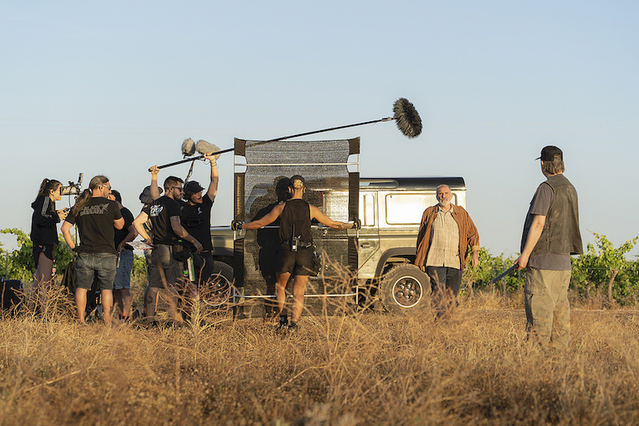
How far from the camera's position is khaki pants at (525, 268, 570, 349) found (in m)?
6.99

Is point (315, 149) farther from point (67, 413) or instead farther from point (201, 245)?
point (67, 413)

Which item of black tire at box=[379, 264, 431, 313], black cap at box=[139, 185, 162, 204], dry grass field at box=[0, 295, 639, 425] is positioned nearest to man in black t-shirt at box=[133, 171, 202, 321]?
black cap at box=[139, 185, 162, 204]

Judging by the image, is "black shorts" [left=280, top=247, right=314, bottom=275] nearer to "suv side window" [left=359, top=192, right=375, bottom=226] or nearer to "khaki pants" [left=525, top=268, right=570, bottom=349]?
"khaki pants" [left=525, top=268, right=570, bottom=349]

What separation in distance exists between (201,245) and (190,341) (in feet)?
7.83

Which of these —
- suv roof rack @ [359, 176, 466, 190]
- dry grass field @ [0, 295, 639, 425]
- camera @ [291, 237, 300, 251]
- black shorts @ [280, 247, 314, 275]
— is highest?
suv roof rack @ [359, 176, 466, 190]

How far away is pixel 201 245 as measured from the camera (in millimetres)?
9727

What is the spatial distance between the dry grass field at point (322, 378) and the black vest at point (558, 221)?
0.91 metres

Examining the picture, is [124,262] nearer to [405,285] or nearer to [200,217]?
[200,217]

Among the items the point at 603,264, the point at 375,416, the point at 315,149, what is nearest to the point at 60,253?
the point at 315,149

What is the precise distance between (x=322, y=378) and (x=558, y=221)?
2655mm

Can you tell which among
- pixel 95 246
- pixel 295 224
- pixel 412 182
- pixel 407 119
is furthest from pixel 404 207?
pixel 95 246

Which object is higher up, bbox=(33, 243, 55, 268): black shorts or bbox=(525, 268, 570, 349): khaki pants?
bbox=(33, 243, 55, 268): black shorts

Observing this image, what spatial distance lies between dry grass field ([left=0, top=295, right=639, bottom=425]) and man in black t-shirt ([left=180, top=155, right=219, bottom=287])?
2.07 meters

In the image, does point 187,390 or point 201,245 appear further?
point 201,245
